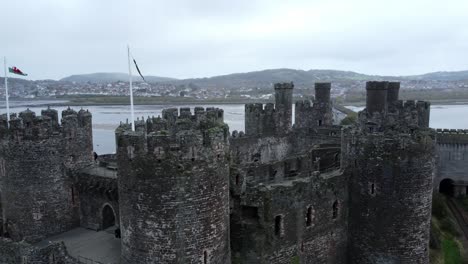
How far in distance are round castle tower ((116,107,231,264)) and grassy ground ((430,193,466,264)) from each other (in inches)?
592

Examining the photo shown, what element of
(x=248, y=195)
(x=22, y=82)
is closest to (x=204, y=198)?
(x=248, y=195)

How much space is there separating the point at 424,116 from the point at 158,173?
2517cm

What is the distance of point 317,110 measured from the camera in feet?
127

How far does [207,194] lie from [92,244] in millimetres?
8619

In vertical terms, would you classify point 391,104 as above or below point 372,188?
above

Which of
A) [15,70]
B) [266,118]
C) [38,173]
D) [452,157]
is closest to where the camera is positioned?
[38,173]

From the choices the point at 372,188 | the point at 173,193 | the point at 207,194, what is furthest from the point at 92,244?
the point at 372,188

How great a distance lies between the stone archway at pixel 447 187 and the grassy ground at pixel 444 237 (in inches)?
141

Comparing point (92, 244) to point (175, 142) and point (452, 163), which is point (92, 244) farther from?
point (452, 163)

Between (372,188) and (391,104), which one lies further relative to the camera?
(391,104)

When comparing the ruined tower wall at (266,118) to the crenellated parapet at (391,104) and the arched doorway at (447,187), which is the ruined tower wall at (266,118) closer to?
the crenellated parapet at (391,104)

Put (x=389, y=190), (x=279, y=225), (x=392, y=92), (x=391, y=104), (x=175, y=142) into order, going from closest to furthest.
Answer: (x=175, y=142) < (x=279, y=225) < (x=389, y=190) < (x=391, y=104) < (x=392, y=92)

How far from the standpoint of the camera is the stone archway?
1484 inches

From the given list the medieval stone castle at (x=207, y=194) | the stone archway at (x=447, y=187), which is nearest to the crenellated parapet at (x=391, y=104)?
the stone archway at (x=447, y=187)
